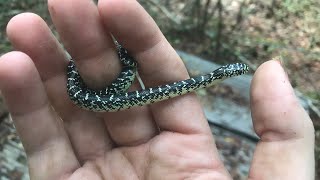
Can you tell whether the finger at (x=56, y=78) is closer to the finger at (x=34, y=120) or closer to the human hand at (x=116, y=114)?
the human hand at (x=116, y=114)

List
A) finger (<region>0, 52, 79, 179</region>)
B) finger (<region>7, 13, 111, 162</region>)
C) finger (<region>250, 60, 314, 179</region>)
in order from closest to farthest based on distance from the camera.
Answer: finger (<region>250, 60, 314, 179</region>)
finger (<region>0, 52, 79, 179</region>)
finger (<region>7, 13, 111, 162</region>)

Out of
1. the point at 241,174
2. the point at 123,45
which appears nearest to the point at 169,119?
the point at 123,45

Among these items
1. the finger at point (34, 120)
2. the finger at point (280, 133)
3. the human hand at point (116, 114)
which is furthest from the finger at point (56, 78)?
the finger at point (280, 133)

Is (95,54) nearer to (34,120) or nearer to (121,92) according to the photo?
(121,92)

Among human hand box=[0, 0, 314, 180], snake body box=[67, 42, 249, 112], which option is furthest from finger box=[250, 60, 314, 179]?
snake body box=[67, 42, 249, 112]

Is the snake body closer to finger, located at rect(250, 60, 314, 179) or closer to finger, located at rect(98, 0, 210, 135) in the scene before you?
finger, located at rect(98, 0, 210, 135)

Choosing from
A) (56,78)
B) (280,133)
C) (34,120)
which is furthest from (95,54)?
Answer: (280,133)

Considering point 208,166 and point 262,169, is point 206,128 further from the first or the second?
point 262,169
